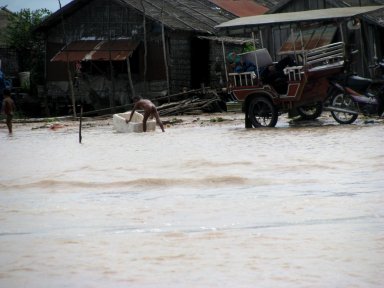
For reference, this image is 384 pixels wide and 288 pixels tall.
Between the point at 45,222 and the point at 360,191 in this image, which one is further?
the point at 360,191

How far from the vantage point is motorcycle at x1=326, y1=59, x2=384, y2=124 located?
50.6 feet

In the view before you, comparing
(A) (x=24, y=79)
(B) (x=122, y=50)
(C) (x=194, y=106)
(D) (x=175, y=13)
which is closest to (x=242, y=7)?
(D) (x=175, y=13)

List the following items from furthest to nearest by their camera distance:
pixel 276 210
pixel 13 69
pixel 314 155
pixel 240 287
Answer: pixel 13 69 → pixel 314 155 → pixel 276 210 → pixel 240 287

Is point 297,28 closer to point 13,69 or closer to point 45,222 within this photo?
point 45,222

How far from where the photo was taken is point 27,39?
31.5m

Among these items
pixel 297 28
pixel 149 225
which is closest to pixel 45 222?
pixel 149 225

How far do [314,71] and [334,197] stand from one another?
8.44 metres

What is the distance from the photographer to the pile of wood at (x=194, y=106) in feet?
77.7

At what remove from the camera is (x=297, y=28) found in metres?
17.2

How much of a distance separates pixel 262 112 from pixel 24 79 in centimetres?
1685

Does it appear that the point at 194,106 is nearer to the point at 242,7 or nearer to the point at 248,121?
the point at 248,121

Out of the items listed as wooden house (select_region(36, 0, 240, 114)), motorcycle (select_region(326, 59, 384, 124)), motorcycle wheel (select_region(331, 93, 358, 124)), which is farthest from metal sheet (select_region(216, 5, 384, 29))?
wooden house (select_region(36, 0, 240, 114))

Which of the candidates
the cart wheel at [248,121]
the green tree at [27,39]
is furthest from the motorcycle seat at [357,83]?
the green tree at [27,39]

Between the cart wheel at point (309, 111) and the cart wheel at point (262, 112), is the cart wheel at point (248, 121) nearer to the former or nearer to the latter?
the cart wheel at point (262, 112)
